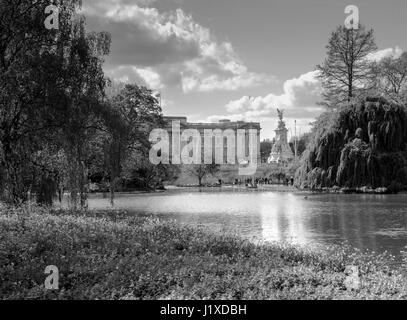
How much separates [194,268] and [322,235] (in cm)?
972

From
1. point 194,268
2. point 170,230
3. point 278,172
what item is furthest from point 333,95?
point 194,268

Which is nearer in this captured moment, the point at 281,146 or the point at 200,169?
the point at 200,169

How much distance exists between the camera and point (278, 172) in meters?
78.8

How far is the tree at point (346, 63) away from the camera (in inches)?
2266

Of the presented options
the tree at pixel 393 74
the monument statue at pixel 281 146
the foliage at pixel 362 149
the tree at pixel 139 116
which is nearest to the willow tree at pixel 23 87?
the tree at pixel 139 116

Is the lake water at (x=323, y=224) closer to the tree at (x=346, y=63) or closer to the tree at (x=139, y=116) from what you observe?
the tree at (x=139, y=116)

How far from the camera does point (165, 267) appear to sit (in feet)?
33.8

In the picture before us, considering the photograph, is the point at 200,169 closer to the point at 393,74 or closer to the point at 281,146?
the point at 281,146

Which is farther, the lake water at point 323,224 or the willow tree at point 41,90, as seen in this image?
the willow tree at point 41,90

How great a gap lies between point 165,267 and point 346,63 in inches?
2070

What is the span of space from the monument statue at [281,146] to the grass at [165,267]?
87391mm

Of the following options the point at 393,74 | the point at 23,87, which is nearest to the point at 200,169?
the point at 393,74

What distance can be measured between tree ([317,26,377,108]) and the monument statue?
40.1 metres
